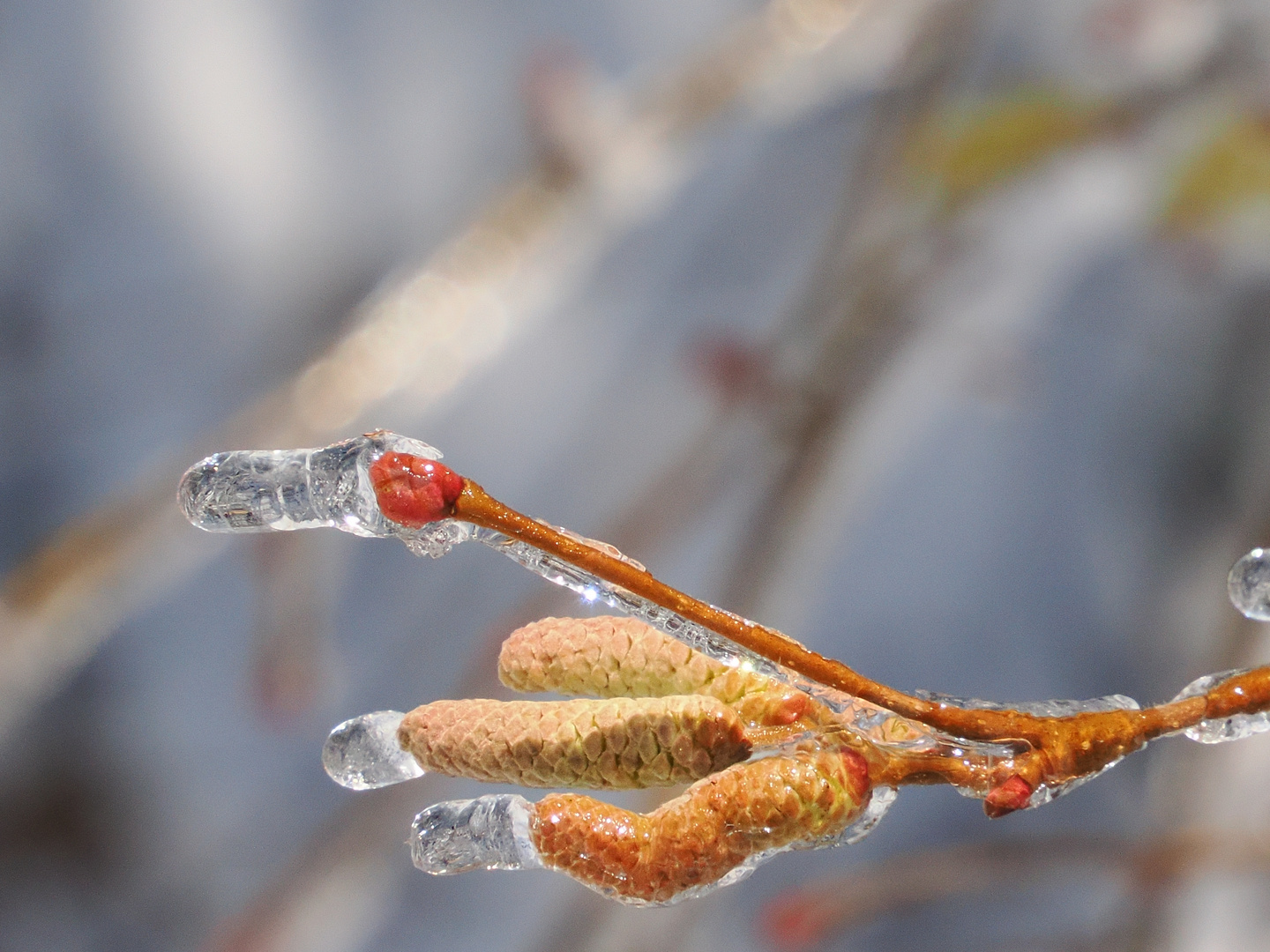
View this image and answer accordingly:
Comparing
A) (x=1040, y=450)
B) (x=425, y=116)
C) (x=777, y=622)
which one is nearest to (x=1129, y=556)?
(x=1040, y=450)

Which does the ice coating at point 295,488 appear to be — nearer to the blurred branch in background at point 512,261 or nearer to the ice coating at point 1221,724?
the ice coating at point 1221,724

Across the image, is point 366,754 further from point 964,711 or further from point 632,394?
point 632,394

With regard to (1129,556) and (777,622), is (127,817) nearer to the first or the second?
(777,622)

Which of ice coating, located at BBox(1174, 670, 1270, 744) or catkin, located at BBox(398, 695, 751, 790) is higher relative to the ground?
ice coating, located at BBox(1174, 670, 1270, 744)

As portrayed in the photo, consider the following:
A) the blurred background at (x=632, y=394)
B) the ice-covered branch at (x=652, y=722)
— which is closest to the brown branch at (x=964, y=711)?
the ice-covered branch at (x=652, y=722)

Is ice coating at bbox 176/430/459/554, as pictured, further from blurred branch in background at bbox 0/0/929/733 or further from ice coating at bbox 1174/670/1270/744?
blurred branch in background at bbox 0/0/929/733

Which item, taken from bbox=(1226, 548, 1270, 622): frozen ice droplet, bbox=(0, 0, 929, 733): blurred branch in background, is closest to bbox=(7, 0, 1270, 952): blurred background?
bbox=(0, 0, 929, 733): blurred branch in background

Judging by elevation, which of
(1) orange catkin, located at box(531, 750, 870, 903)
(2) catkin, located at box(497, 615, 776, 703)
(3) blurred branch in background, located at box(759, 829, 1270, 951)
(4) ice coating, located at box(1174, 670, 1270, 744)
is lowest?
(1) orange catkin, located at box(531, 750, 870, 903)


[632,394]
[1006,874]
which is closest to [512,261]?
[632,394]
